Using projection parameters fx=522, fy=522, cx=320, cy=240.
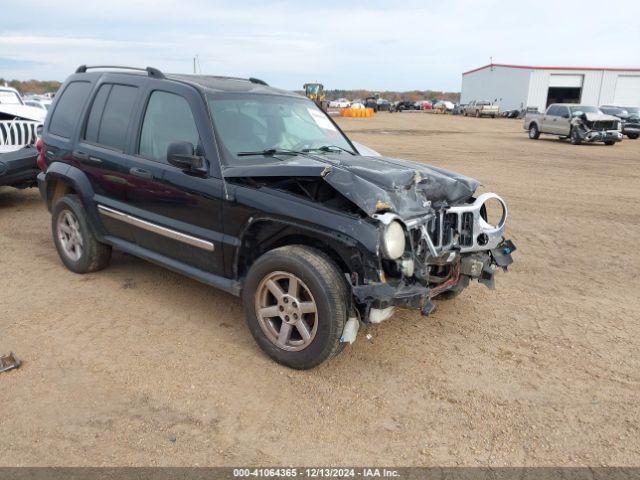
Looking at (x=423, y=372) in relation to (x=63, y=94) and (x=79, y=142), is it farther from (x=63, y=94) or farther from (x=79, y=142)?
(x=63, y=94)

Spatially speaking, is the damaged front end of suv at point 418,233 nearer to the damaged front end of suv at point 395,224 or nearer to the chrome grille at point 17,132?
the damaged front end of suv at point 395,224

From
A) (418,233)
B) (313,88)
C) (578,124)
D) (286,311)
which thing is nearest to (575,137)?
(578,124)

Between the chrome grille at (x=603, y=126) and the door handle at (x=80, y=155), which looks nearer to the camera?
the door handle at (x=80, y=155)

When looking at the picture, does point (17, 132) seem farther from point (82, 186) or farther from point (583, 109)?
point (583, 109)

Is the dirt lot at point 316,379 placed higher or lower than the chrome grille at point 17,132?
lower

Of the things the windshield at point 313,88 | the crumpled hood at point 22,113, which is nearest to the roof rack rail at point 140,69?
the crumpled hood at point 22,113

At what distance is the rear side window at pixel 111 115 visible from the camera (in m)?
4.55

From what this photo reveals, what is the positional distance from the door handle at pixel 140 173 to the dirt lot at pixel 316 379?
115cm

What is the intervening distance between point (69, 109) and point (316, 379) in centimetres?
376

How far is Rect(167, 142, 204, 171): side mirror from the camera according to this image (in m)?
3.72

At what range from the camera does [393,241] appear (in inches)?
128

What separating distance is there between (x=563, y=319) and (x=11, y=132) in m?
8.01

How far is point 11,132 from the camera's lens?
7988mm

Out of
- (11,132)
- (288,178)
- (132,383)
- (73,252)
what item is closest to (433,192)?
(288,178)
